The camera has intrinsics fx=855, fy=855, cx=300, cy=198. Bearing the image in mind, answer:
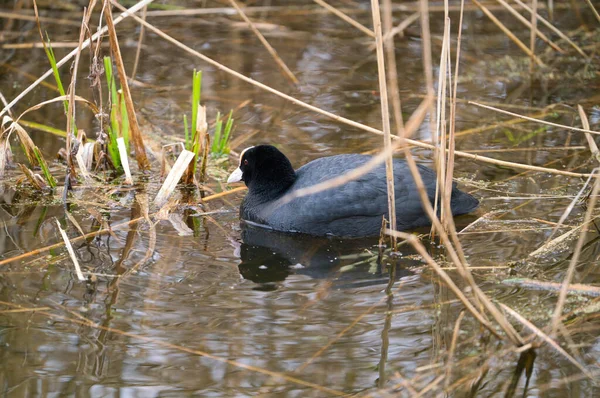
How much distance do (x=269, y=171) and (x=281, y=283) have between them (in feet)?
2.98

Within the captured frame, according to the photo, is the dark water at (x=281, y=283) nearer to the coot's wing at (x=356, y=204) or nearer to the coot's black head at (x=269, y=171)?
the coot's wing at (x=356, y=204)

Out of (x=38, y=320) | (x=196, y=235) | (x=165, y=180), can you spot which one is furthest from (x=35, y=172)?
(x=38, y=320)

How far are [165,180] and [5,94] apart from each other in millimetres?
2115

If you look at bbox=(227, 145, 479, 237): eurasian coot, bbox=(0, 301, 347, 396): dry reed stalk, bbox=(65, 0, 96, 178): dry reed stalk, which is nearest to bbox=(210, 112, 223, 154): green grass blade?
bbox=(227, 145, 479, 237): eurasian coot

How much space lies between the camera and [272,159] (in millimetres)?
4332

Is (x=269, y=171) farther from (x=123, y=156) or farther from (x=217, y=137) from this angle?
(x=123, y=156)

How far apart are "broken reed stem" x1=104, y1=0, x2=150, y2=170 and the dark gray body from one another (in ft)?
3.11

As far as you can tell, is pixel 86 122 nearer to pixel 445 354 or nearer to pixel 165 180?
pixel 165 180

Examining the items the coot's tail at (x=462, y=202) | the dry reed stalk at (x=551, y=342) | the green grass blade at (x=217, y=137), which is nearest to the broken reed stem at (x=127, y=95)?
the green grass blade at (x=217, y=137)

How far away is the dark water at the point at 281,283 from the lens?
2795 mm

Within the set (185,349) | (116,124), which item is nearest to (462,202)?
(185,349)

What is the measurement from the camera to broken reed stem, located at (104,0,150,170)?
4.04 m

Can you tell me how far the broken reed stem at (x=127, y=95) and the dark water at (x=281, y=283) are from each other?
0.14 meters

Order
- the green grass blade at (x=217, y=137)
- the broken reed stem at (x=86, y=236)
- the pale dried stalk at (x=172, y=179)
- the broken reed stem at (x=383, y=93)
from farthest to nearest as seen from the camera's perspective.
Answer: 1. the green grass blade at (x=217, y=137)
2. the pale dried stalk at (x=172, y=179)
3. the broken reed stem at (x=86, y=236)
4. the broken reed stem at (x=383, y=93)
